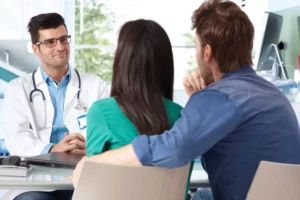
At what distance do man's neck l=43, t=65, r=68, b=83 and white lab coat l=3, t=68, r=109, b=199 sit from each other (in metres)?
0.05

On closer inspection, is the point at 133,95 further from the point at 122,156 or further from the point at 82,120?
the point at 82,120

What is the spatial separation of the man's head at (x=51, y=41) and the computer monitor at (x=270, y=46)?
1203 millimetres

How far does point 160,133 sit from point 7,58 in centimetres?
440

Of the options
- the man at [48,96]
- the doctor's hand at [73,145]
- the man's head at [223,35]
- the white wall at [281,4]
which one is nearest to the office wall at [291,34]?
the white wall at [281,4]

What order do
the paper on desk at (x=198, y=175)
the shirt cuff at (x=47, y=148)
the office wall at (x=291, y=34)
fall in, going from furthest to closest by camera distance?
the office wall at (x=291, y=34) → the shirt cuff at (x=47, y=148) → the paper on desk at (x=198, y=175)

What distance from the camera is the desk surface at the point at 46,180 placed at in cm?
155

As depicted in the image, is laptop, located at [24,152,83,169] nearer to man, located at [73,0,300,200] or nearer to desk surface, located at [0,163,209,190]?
desk surface, located at [0,163,209,190]

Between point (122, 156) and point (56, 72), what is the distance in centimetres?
134

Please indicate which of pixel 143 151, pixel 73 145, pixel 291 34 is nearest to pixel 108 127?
pixel 143 151

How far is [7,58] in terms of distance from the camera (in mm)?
5539

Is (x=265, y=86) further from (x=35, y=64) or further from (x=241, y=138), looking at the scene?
(x=35, y=64)

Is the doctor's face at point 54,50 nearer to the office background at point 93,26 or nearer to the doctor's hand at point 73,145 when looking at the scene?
the doctor's hand at point 73,145

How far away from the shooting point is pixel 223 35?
4.76ft

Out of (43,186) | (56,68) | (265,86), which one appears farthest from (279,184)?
(56,68)
